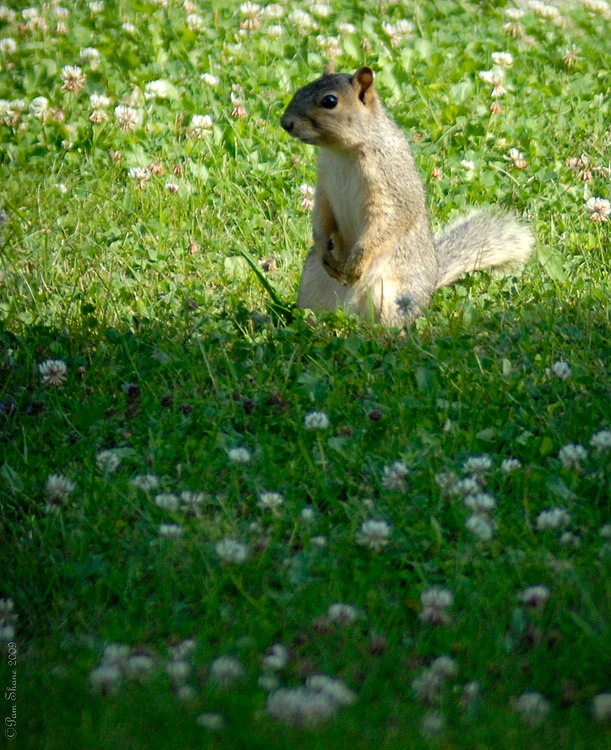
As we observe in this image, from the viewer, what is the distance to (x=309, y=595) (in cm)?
223

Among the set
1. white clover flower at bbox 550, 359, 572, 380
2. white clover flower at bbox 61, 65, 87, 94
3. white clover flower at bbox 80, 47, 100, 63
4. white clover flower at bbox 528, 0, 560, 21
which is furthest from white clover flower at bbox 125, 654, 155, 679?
white clover flower at bbox 528, 0, 560, 21

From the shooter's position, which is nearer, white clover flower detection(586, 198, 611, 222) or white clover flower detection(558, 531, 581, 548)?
white clover flower detection(558, 531, 581, 548)

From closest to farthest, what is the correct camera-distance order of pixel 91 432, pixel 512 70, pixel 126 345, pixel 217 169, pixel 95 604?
pixel 95 604 < pixel 91 432 < pixel 126 345 < pixel 217 169 < pixel 512 70

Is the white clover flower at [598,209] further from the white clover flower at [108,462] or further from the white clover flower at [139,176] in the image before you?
the white clover flower at [108,462]

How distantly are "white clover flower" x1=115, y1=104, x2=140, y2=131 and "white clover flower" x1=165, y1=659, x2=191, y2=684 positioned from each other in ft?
11.8

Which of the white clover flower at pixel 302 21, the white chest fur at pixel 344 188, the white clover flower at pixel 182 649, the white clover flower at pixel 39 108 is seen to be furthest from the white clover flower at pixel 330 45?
the white clover flower at pixel 182 649

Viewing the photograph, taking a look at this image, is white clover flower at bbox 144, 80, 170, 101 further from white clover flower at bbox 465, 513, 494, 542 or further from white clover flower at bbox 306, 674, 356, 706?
white clover flower at bbox 306, 674, 356, 706

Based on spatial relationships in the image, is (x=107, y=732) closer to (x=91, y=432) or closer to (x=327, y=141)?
(x=91, y=432)

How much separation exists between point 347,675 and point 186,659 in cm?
32

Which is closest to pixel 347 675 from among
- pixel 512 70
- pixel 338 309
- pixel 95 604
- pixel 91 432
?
pixel 95 604

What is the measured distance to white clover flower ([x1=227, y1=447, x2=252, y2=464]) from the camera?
2.74 m

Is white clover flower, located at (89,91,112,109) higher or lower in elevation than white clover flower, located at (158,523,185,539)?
lower

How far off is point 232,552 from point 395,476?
0.50 metres

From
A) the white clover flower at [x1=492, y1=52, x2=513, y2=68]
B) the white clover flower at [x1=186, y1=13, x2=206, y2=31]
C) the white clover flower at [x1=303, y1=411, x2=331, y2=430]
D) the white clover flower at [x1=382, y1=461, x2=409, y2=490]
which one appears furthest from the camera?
the white clover flower at [x1=186, y1=13, x2=206, y2=31]
